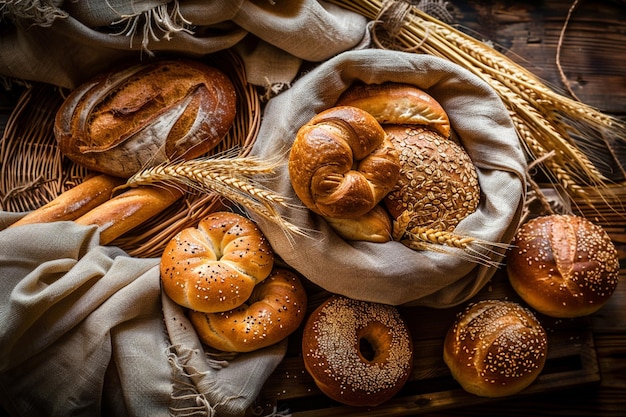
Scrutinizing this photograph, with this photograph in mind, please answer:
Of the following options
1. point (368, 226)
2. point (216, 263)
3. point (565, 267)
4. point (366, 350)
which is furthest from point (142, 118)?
point (565, 267)

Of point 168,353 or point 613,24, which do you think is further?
point 613,24

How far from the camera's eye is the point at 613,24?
2332 mm

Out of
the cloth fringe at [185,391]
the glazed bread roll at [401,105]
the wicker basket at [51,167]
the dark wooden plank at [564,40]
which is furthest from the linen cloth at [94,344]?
the dark wooden plank at [564,40]

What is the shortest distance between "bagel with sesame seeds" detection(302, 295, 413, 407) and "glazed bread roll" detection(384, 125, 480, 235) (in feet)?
1.06

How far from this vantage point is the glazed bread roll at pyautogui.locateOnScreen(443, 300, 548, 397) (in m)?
1.69

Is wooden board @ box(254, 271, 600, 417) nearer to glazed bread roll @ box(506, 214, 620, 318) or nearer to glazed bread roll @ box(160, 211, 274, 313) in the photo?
glazed bread roll @ box(506, 214, 620, 318)

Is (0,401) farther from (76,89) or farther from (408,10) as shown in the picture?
(408,10)

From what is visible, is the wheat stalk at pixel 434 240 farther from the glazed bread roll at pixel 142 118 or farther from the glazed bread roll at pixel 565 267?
the glazed bread roll at pixel 142 118

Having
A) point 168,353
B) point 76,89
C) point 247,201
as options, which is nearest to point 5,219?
point 76,89

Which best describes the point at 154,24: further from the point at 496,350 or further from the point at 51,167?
the point at 496,350

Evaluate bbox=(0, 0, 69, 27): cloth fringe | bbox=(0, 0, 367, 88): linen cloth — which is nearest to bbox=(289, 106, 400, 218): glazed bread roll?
bbox=(0, 0, 367, 88): linen cloth

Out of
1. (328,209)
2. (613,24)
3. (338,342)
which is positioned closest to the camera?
(328,209)

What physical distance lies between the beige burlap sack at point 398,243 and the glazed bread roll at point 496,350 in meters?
0.11

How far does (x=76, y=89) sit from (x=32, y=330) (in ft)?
2.75
